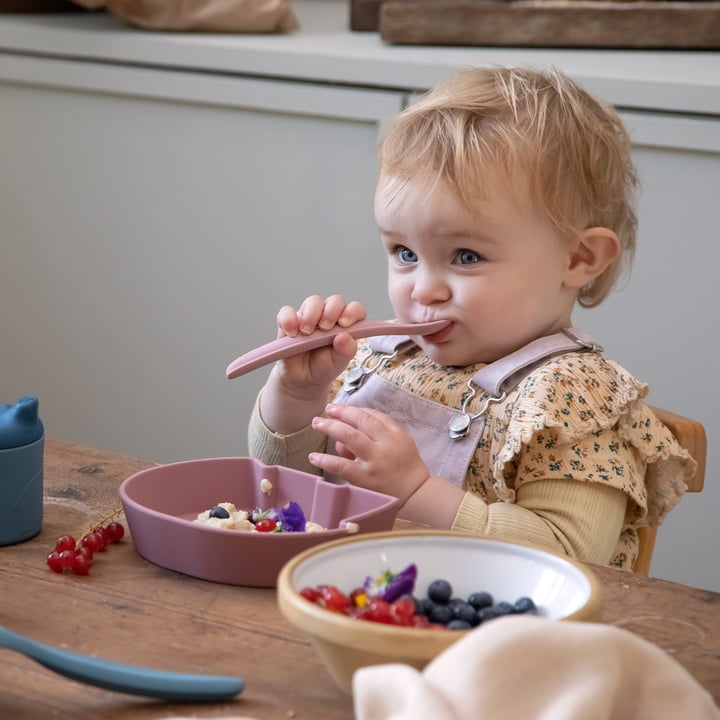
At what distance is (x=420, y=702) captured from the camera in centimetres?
59

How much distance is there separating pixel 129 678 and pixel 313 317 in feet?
1.72

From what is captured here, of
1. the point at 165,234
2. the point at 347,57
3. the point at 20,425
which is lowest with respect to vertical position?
the point at 165,234

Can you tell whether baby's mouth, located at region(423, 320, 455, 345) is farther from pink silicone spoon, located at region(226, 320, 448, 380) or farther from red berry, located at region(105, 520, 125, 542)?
red berry, located at region(105, 520, 125, 542)

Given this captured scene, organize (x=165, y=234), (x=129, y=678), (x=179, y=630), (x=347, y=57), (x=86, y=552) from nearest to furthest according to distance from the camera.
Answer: (x=129, y=678)
(x=179, y=630)
(x=86, y=552)
(x=347, y=57)
(x=165, y=234)

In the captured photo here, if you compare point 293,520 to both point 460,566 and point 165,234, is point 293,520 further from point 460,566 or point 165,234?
point 165,234

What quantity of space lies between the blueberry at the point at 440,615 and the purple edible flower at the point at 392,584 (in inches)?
0.9

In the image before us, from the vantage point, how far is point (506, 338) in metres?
1.28

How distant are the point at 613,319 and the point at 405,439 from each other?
1.10 meters

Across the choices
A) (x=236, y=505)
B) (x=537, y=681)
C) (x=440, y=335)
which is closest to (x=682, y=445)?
(x=440, y=335)

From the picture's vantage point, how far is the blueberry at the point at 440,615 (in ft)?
2.47

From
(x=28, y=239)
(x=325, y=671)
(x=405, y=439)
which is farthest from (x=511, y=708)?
(x=28, y=239)

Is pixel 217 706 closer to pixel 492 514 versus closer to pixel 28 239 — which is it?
pixel 492 514

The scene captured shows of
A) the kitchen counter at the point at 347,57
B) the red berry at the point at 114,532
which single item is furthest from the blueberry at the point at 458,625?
the kitchen counter at the point at 347,57

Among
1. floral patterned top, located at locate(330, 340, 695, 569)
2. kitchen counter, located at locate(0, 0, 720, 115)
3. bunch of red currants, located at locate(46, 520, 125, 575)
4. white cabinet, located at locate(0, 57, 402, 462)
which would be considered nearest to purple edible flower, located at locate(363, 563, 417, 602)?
bunch of red currants, located at locate(46, 520, 125, 575)
